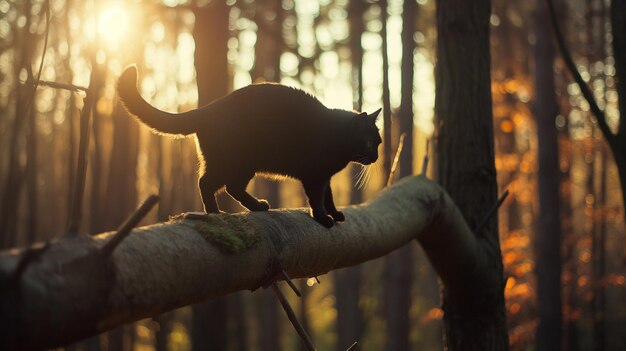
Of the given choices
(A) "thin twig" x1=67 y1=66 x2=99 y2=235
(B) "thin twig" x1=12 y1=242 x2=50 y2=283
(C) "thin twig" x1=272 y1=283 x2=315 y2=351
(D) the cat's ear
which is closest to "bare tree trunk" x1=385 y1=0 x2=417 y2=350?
(D) the cat's ear

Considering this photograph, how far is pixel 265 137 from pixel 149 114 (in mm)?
724

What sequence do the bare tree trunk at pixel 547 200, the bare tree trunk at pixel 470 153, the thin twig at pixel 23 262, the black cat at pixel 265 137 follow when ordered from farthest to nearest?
the bare tree trunk at pixel 547 200, the bare tree trunk at pixel 470 153, the black cat at pixel 265 137, the thin twig at pixel 23 262

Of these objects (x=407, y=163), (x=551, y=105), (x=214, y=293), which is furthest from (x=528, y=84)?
(x=214, y=293)

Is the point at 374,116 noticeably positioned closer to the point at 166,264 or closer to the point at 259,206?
the point at 259,206

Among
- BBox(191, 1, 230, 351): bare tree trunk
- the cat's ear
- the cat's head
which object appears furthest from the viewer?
BBox(191, 1, 230, 351): bare tree trunk

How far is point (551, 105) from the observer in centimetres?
1179

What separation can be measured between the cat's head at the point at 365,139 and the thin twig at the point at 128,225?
109 inches

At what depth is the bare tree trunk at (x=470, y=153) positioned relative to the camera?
16.1 feet

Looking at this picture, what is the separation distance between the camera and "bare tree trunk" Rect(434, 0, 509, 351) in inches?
193

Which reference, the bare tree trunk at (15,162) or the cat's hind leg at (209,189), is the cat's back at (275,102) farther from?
the bare tree trunk at (15,162)

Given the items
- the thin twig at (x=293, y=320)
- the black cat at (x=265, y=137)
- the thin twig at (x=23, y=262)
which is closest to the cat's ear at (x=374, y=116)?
the black cat at (x=265, y=137)

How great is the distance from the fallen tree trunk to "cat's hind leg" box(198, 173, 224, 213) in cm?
70

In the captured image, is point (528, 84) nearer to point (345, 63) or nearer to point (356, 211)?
point (345, 63)

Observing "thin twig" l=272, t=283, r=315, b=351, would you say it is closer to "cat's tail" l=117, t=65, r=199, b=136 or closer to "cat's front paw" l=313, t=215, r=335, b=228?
"cat's front paw" l=313, t=215, r=335, b=228
